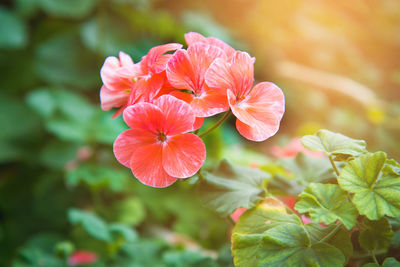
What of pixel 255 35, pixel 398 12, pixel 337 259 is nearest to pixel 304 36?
pixel 255 35

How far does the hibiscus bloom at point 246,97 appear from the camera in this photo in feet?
1.22

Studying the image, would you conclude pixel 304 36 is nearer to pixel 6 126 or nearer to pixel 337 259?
pixel 6 126

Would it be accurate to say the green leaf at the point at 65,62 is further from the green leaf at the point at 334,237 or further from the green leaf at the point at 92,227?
the green leaf at the point at 334,237

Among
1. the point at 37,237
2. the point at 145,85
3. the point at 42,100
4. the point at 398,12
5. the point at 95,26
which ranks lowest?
the point at 37,237

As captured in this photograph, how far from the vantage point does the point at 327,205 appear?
14.2 inches

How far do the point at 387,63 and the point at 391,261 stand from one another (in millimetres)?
2064

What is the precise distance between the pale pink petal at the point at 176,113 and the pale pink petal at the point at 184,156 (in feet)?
0.04

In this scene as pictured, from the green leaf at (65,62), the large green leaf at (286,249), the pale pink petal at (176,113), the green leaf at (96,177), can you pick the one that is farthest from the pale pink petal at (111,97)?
the green leaf at (65,62)

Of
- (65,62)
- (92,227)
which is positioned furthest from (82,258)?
(65,62)

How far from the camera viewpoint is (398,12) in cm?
200

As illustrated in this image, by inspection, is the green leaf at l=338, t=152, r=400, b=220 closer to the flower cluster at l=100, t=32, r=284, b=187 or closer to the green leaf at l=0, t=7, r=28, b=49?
the flower cluster at l=100, t=32, r=284, b=187

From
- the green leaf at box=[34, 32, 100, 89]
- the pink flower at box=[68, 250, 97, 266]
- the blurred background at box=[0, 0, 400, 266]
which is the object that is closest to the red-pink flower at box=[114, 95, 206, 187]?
the blurred background at box=[0, 0, 400, 266]

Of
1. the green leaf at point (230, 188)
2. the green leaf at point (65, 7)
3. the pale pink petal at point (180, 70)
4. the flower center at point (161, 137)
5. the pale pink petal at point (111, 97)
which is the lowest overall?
the green leaf at point (65, 7)

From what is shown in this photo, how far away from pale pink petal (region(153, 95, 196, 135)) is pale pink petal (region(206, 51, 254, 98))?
42 millimetres
